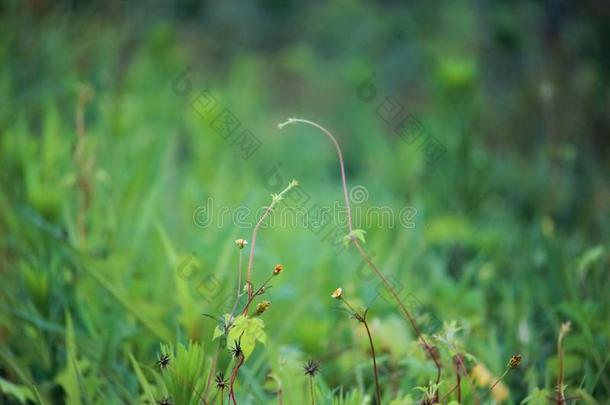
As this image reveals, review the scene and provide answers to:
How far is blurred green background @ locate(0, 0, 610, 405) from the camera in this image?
47.3 inches

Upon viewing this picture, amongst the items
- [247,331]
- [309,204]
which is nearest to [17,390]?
[247,331]

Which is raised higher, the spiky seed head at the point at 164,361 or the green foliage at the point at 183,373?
the spiky seed head at the point at 164,361

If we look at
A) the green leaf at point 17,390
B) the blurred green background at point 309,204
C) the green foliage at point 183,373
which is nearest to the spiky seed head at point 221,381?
the green foliage at point 183,373

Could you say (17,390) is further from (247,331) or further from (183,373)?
(247,331)

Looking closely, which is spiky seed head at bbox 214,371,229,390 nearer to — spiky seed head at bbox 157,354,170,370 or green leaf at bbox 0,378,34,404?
spiky seed head at bbox 157,354,170,370

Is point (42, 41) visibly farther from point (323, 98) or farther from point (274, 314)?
point (323, 98)

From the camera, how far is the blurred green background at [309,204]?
120cm

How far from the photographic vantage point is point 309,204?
2.26 meters

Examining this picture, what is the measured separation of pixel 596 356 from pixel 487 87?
270 centimetres

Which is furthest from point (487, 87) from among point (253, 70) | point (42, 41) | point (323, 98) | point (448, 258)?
point (42, 41)

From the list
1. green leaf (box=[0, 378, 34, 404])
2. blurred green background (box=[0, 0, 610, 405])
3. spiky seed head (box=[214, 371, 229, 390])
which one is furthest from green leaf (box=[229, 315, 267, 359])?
green leaf (box=[0, 378, 34, 404])

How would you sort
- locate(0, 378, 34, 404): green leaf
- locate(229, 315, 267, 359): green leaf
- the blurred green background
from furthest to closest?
the blurred green background, locate(0, 378, 34, 404): green leaf, locate(229, 315, 267, 359): green leaf

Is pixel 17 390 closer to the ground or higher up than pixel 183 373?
higher up

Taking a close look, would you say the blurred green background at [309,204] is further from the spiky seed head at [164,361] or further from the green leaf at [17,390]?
the spiky seed head at [164,361]
